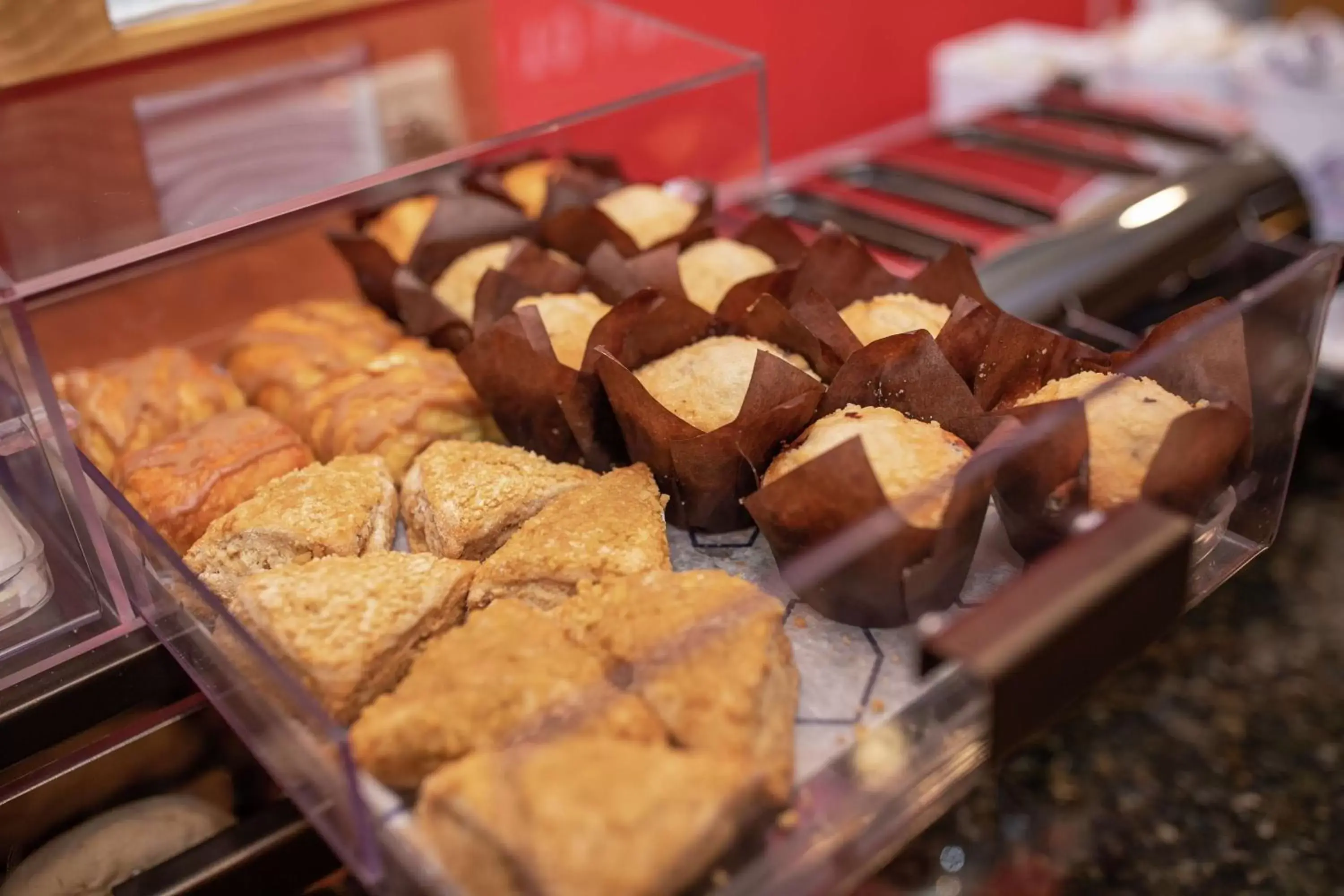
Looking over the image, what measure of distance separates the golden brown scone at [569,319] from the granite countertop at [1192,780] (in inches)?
36.2

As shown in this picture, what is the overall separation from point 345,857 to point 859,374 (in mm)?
669

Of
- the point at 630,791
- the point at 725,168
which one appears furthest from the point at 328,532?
the point at 725,168

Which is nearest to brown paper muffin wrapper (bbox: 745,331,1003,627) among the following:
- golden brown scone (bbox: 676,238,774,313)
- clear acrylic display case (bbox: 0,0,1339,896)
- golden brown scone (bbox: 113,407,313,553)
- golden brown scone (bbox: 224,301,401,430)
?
clear acrylic display case (bbox: 0,0,1339,896)

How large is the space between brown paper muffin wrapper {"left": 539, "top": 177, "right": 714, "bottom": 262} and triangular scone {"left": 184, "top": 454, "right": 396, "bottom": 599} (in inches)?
20.7

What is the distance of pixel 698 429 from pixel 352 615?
0.39m

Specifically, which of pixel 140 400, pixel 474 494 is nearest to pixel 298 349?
pixel 140 400

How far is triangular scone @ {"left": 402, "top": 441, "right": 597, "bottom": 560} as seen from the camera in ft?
4.16

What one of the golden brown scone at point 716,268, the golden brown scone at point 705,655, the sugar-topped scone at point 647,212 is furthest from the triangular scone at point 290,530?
the sugar-topped scone at point 647,212

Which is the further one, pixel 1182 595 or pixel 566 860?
pixel 1182 595

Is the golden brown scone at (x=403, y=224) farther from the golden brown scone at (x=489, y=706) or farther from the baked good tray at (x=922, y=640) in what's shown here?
the golden brown scone at (x=489, y=706)

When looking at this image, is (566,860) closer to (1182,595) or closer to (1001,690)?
(1001,690)

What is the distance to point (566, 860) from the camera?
828mm

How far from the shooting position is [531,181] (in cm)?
197

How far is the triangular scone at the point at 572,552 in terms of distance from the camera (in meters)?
1.17
